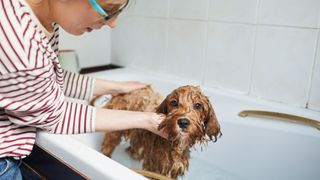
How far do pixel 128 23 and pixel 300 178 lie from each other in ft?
4.01

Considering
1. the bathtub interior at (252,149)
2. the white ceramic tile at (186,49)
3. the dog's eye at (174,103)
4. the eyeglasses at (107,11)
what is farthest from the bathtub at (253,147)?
the eyeglasses at (107,11)

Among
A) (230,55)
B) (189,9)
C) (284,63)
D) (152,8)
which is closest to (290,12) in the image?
(284,63)

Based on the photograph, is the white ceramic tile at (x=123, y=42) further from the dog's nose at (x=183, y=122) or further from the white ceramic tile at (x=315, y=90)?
the dog's nose at (x=183, y=122)

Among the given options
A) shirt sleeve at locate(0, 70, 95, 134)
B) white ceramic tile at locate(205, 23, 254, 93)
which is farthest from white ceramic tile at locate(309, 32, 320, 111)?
shirt sleeve at locate(0, 70, 95, 134)

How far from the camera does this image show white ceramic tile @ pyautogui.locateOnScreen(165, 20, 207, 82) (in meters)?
1.57

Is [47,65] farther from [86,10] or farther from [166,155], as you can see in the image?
[166,155]

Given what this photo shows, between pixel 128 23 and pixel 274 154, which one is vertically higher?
pixel 128 23

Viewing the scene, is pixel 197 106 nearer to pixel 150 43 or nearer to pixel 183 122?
pixel 183 122

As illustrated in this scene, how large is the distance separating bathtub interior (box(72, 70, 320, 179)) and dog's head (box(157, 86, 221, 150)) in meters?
0.29

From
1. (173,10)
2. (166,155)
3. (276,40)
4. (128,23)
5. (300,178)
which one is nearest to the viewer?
(166,155)

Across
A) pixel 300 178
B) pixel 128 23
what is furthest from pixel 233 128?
pixel 128 23

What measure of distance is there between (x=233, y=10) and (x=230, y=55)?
0.19 m

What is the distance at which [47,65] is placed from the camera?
0.75 m

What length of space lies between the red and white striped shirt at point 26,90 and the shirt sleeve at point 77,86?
0.24m
